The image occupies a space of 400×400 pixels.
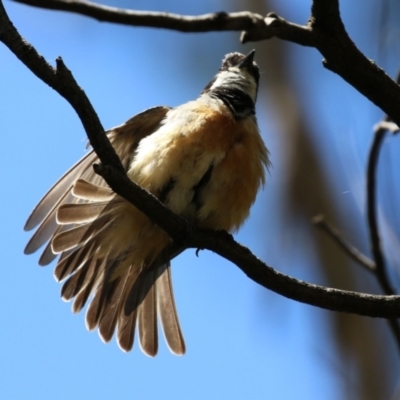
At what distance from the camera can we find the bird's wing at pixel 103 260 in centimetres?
378

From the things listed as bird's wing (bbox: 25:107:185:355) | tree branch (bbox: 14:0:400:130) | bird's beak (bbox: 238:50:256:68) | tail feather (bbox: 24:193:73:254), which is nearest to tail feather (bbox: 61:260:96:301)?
bird's wing (bbox: 25:107:185:355)

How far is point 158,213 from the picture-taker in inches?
112

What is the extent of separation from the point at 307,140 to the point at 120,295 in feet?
9.75

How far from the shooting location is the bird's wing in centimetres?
378

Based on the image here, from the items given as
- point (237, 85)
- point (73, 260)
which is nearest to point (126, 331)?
point (73, 260)

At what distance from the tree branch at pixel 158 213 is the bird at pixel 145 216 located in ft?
2.14

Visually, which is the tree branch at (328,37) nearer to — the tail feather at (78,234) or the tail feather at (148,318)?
the tail feather at (78,234)

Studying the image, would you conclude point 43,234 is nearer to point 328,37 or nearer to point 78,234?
point 78,234

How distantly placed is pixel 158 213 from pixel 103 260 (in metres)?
1.26

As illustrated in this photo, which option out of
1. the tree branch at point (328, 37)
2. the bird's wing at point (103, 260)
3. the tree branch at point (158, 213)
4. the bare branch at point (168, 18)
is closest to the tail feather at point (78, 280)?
the bird's wing at point (103, 260)

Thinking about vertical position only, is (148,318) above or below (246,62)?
below

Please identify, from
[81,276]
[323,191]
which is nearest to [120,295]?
[81,276]

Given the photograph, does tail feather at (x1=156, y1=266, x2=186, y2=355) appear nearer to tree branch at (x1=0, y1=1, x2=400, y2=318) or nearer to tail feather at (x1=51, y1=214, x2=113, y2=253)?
tail feather at (x1=51, y1=214, x2=113, y2=253)

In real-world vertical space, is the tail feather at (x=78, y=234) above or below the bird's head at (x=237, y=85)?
below
